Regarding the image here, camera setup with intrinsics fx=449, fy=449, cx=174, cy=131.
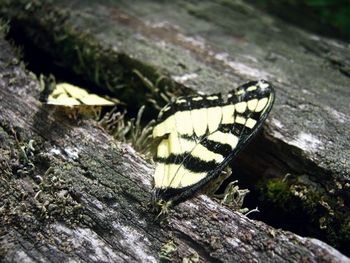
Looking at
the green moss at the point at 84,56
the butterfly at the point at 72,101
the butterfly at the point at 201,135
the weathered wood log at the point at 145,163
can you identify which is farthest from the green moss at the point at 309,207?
the butterfly at the point at 72,101

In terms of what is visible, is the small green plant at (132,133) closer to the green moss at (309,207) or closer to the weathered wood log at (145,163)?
the weathered wood log at (145,163)

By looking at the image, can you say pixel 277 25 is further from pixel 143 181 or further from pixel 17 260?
pixel 17 260

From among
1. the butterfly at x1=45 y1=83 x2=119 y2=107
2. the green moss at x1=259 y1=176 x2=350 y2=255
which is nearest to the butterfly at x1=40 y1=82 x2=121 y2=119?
the butterfly at x1=45 y1=83 x2=119 y2=107

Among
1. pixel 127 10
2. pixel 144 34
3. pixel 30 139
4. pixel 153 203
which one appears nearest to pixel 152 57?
pixel 144 34

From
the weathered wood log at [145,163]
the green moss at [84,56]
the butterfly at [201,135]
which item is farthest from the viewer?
the green moss at [84,56]

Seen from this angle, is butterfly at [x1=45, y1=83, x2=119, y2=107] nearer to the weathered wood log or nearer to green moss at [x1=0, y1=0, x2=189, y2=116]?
the weathered wood log
